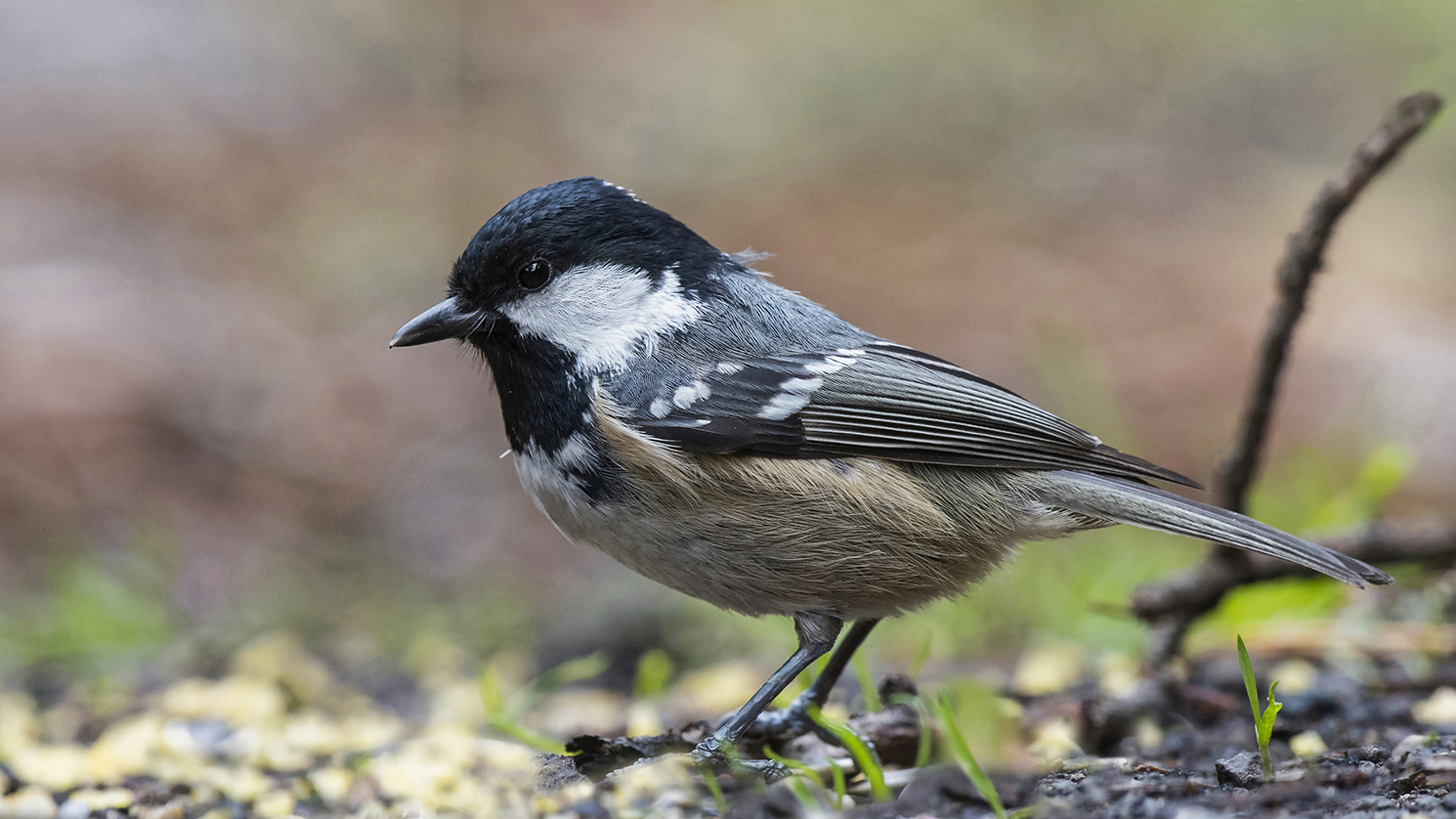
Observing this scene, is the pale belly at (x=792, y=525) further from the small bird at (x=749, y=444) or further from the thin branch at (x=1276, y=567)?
the thin branch at (x=1276, y=567)

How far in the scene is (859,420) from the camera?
2.40 metres

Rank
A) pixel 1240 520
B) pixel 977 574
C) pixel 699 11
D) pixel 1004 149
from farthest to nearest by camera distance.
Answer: pixel 699 11
pixel 1004 149
pixel 977 574
pixel 1240 520

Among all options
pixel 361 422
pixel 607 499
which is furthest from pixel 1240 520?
pixel 361 422

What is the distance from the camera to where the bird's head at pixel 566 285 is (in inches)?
98.1

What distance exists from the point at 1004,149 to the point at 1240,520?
245 inches

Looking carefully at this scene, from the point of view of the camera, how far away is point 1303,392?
5.79 meters

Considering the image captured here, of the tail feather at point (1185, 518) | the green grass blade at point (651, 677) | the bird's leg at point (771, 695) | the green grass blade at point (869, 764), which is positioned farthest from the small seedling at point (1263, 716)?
the green grass blade at point (651, 677)

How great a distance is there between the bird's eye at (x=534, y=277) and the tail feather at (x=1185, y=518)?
3.90 ft

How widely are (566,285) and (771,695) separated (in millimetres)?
1000

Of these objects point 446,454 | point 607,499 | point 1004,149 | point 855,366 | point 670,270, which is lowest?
point 607,499

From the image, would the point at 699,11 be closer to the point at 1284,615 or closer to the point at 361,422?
the point at 361,422

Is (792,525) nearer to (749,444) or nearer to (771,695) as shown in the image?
(749,444)

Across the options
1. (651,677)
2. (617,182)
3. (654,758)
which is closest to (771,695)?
(654,758)

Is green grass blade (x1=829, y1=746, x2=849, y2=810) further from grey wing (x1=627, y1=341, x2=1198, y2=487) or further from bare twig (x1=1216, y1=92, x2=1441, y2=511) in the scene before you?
bare twig (x1=1216, y1=92, x2=1441, y2=511)
